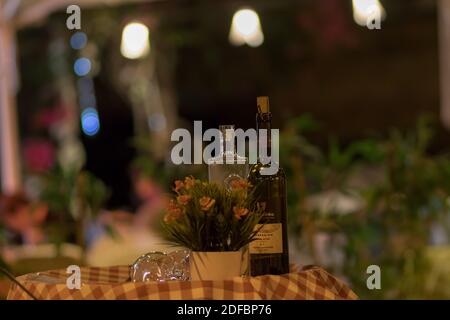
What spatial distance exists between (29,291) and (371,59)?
6.36 meters

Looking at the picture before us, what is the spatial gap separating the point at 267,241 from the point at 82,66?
4338 millimetres

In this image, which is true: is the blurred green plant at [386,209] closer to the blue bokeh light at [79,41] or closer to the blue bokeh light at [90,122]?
the blue bokeh light at [79,41]

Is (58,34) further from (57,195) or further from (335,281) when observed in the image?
(335,281)

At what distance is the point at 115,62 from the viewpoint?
6.73 m

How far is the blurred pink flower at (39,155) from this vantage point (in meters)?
7.29

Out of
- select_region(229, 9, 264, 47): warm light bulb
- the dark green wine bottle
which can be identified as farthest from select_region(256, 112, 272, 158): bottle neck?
select_region(229, 9, 264, 47): warm light bulb

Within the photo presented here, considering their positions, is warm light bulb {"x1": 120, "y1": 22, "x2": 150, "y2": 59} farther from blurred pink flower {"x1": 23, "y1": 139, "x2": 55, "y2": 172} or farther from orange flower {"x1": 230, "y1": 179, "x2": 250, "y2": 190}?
orange flower {"x1": 230, "y1": 179, "x2": 250, "y2": 190}

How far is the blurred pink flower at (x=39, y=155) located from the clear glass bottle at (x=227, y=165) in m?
5.46

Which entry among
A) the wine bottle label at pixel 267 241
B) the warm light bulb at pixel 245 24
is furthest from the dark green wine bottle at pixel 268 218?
the warm light bulb at pixel 245 24

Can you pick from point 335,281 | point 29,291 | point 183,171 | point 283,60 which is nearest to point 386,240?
point 183,171

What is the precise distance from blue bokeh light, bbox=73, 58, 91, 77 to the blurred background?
14 millimetres

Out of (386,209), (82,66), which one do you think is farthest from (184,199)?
(82,66)

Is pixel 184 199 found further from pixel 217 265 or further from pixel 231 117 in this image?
pixel 231 117

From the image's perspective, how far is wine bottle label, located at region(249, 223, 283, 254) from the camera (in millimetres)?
1735
